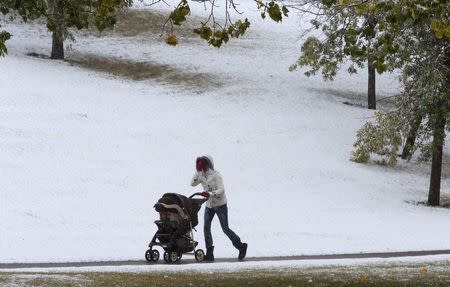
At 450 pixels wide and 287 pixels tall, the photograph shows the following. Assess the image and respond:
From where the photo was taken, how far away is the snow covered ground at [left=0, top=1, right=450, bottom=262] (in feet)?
63.5

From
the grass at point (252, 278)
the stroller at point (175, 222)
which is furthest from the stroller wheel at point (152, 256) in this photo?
the grass at point (252, 278)

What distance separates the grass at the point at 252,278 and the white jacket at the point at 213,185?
1.83 meters

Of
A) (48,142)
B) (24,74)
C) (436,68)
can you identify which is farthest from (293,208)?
(24,74)

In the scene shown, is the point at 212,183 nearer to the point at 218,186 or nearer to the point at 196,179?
the point at 218,186

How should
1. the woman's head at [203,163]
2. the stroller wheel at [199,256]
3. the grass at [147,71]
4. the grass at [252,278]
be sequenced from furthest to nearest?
1. the grass at [147,71]
2. the stroller wheel at [199,256]
3. the woman's head at [203,163]
4. the grass at [252,278]

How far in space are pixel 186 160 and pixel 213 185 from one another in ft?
40.6

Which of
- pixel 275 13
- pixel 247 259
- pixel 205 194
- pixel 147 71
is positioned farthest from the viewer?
pixel 147 71

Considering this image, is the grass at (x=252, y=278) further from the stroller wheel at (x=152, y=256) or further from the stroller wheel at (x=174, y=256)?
the stroller wheel at (x=152, y=256)

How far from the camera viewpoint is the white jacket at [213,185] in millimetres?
14742

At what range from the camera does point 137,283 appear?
10.9m

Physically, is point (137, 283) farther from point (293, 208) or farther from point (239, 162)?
point (239, 162)

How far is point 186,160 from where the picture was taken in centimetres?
2714

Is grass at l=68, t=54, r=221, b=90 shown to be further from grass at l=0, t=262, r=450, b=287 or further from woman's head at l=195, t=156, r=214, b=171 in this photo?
grass at l=0, t=262, r=450, b=287

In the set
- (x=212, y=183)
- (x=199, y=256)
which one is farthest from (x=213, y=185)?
(x=199, y=256)
